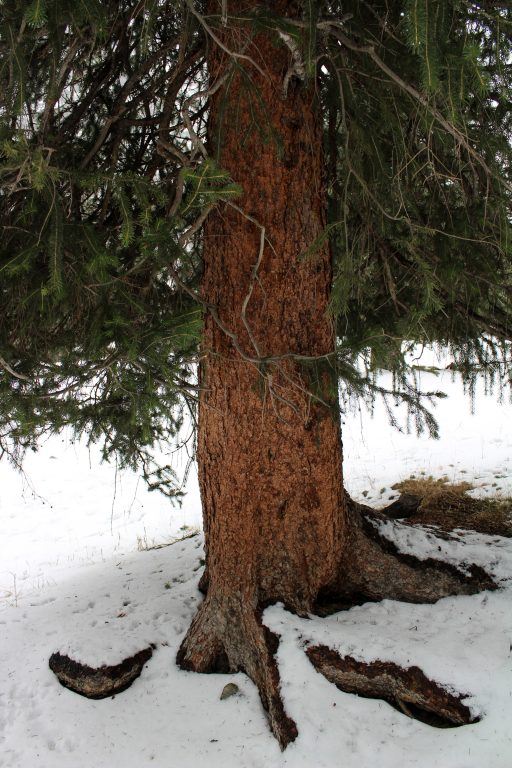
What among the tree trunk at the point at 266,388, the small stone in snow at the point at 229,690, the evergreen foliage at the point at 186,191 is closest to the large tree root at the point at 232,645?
the tree trunk at the point at 266,388

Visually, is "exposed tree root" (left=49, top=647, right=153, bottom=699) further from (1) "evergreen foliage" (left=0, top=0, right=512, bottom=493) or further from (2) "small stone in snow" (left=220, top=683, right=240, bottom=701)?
(1) "evergreen foliage" (left=0, top=0, right=512, bottom=493)

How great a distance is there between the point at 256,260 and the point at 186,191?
633mm

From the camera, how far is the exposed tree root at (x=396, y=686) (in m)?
2.97

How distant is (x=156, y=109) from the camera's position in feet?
14.0

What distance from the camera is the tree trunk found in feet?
10.8

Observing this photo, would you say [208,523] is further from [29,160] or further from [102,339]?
[29,160]

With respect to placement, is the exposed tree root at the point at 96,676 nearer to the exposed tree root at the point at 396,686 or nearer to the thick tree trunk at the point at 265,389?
the thick tree trunk at the point at 265,389

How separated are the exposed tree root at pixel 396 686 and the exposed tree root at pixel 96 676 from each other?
1169 mm

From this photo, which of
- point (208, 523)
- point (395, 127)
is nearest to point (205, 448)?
point (208, 523)

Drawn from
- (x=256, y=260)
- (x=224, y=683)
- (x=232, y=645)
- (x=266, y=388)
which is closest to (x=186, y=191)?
(x=256, y=260)

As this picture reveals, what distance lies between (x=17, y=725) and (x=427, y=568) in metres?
2.74

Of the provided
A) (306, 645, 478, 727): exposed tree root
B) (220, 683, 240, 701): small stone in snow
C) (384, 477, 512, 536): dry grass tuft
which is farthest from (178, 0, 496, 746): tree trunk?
(384, 477, 512, 536): dry grass tuft

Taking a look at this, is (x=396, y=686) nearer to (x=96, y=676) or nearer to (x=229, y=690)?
(x=229, y=690)

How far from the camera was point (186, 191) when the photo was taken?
351 centimetres
